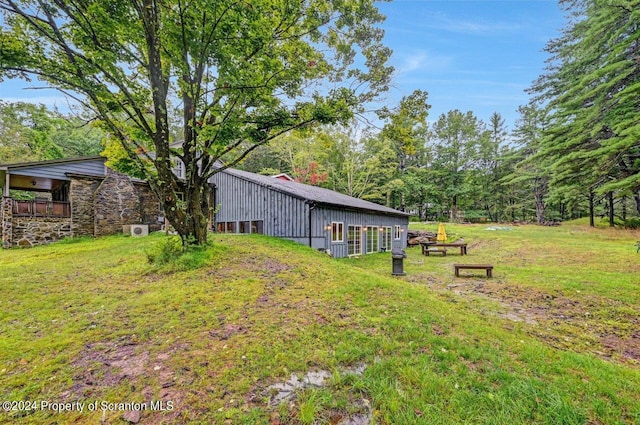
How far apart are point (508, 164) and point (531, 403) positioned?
142ft

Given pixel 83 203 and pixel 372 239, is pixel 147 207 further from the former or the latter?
pixel 372 239

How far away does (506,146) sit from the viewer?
3772cm

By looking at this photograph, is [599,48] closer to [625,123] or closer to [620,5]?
[620,5]

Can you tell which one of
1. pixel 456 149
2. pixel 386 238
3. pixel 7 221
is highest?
pixel 456 149

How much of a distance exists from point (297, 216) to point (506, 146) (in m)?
38.6

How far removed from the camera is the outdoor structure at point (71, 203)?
41.6ft

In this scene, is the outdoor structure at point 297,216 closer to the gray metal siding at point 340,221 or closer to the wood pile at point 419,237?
the gray metal siding at point 340,221

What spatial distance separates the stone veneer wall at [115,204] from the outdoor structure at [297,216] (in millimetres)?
4523

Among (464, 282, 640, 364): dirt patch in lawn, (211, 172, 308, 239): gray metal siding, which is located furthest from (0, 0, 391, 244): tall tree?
(464, 282, 640, 364): dirt patch in lawn

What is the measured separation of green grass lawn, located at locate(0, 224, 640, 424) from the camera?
2543mm

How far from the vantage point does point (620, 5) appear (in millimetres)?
12711

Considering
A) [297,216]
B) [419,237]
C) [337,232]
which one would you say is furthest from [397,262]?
[419,237]

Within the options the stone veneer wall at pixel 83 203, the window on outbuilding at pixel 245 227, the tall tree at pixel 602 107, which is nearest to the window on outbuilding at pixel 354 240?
the window on outbuilding at pixel 245 227

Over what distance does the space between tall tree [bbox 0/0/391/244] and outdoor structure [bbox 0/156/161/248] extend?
916 centimetres
